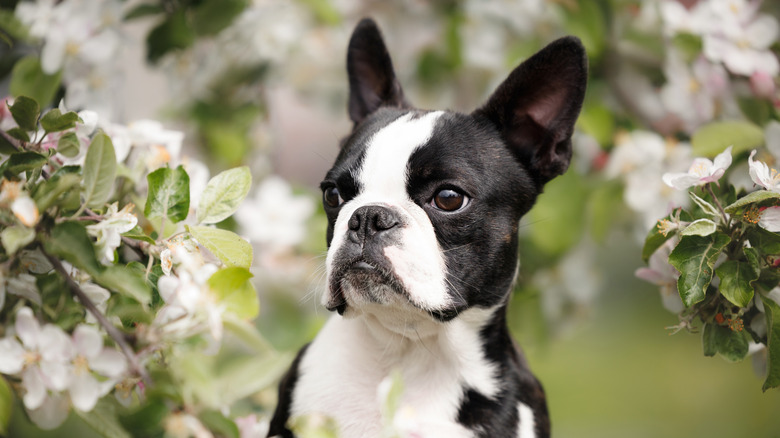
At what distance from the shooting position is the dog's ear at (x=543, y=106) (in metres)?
1.48

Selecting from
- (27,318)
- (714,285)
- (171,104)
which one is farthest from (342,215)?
(171,104)

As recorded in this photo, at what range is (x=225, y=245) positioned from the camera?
1.19 metres

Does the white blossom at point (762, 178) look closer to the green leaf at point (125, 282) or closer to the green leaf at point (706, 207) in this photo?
the green leaf at point (706, 207)

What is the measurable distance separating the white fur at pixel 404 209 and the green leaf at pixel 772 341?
552 millimetres

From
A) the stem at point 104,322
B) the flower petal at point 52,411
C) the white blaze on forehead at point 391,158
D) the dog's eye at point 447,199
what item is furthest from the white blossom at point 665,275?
the flower petal at point 52,411

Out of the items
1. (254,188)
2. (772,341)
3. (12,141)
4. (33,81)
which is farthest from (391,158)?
(254,188)

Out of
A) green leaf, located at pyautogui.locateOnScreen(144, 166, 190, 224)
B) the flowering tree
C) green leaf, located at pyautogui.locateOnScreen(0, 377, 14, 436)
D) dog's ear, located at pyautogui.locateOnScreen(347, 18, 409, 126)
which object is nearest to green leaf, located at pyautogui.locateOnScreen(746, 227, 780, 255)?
the flowering tree

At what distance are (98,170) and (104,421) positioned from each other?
36 centimetres

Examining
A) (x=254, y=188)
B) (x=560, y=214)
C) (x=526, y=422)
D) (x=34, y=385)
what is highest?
(x=34, y=385)

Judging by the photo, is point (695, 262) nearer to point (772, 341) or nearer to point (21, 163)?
point (772, 341)

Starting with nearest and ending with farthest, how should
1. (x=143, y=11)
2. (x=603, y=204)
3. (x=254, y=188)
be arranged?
(x=143, y=11), (x=603, y=204), (x=254, y=188)

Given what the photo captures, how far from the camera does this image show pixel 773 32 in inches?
74.2

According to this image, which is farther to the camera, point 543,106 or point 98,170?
point 543,106

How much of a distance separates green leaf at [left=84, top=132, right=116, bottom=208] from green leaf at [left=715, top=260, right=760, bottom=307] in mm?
1010
